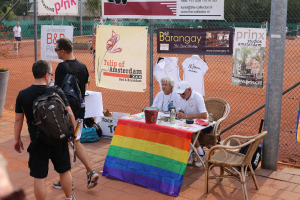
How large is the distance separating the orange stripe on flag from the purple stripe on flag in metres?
0.52

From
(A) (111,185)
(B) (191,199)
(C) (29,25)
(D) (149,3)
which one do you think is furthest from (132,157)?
(C) (29,25)

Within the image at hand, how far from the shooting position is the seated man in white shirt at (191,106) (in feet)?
16.8

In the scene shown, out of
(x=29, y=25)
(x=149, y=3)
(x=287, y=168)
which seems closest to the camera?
(x=287, y=168)

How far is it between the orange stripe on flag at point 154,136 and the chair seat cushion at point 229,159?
1.29 feet

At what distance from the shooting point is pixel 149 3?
5.97m

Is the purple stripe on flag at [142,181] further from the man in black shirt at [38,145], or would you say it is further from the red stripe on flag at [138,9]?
the red stripe on flag at [138,9]

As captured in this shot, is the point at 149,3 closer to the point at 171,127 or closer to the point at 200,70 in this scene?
the point at 200,70

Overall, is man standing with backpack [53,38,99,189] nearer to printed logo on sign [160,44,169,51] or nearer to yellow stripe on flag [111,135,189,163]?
yellow stripe on flag [111,135,189,163]

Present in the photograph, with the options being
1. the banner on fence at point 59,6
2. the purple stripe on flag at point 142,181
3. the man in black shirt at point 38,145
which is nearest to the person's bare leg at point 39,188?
the man in black shirt at point 38,145

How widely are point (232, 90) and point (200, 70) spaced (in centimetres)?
573

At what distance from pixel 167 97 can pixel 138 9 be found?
1.81 metres

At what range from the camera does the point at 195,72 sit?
6.03m

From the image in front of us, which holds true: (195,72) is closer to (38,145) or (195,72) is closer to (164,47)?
(164,47)

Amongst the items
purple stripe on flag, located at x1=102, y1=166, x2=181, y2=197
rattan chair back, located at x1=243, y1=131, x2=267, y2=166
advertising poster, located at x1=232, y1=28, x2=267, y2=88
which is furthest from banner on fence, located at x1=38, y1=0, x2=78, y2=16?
rattan chair back, located at x1=243, y1=131, x2=267, y2=166
